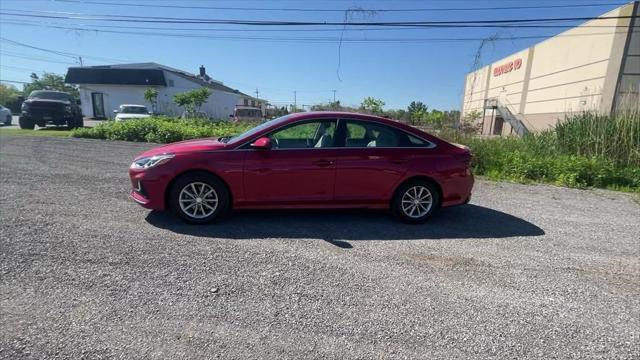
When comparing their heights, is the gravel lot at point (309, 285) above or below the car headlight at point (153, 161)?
below

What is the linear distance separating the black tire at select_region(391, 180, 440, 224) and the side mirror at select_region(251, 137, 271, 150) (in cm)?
195

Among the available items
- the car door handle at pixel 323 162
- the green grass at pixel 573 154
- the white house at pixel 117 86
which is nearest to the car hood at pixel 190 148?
the car door handle at pixel 323 162

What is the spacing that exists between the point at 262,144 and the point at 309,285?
6.63ft

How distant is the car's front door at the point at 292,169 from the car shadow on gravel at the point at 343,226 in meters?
0.33

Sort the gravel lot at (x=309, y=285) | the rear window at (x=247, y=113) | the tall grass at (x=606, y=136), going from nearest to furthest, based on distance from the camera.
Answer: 1. the gravel lot at (x=309, y=285)
2. the tall grass at (x=606, y=136)
3. the rear window at (x=247, y=113)

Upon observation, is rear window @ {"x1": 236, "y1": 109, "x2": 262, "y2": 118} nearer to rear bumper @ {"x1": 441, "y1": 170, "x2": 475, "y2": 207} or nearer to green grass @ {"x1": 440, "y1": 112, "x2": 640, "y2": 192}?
green grass @ {"x1": 440, "y1": 112, "x2": 640, "y2": 192}

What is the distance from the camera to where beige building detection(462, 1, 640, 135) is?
18891 mm

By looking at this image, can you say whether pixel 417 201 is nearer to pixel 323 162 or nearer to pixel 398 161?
pixel 398 161

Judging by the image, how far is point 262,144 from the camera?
4418 millimetres

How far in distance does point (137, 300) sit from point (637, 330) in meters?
4.07

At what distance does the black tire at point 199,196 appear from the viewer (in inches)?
175

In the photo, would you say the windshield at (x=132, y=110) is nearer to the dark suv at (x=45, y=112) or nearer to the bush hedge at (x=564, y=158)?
the dark suv at (x=45, y=112)

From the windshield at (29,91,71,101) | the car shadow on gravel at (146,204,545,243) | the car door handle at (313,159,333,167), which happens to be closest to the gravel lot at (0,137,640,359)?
the car shadow on gravel at (146,204,545,243)

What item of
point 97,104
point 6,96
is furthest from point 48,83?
point 97,104
